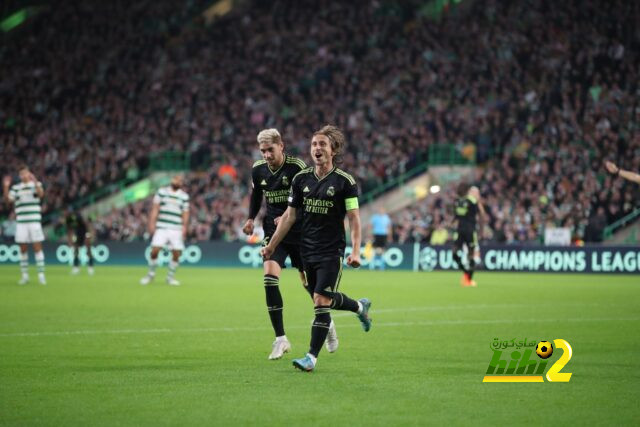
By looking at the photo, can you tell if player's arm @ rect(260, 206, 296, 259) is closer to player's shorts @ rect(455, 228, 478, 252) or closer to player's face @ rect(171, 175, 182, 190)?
player's face @ rect(171, 175, 182, 190)

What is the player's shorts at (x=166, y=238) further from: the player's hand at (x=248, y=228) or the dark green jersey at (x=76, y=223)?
the player's hand at (x=248, y=228)

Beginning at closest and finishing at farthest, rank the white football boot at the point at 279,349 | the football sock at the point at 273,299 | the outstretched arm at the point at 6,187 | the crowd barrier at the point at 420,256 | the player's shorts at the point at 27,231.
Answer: the white football boot at the point at 279,349, the football sock at the point at 273,299, the outstretched arm at the point at 6,187, the player's shorts at the point at 27,231, the crowd barrier at the point at 420,256

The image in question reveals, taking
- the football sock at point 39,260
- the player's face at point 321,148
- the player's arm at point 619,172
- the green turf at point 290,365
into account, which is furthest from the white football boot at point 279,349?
the football sock at point 39,260

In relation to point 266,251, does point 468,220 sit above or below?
below

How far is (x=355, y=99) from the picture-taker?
44.9m

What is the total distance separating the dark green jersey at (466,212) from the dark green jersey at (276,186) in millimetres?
15302

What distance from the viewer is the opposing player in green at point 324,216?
10.1 m

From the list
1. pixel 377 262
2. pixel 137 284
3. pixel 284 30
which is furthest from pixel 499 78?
pixel 137 284

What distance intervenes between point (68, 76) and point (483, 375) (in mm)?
46838

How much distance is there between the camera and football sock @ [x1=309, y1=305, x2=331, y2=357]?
9930mm

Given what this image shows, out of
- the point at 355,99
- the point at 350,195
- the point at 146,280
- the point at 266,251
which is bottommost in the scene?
the point at 146,280

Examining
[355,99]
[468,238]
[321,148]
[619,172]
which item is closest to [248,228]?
[321,148]

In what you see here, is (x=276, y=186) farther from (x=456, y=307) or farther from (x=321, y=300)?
(x=456, y=307)

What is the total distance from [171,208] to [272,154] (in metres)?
13.4
